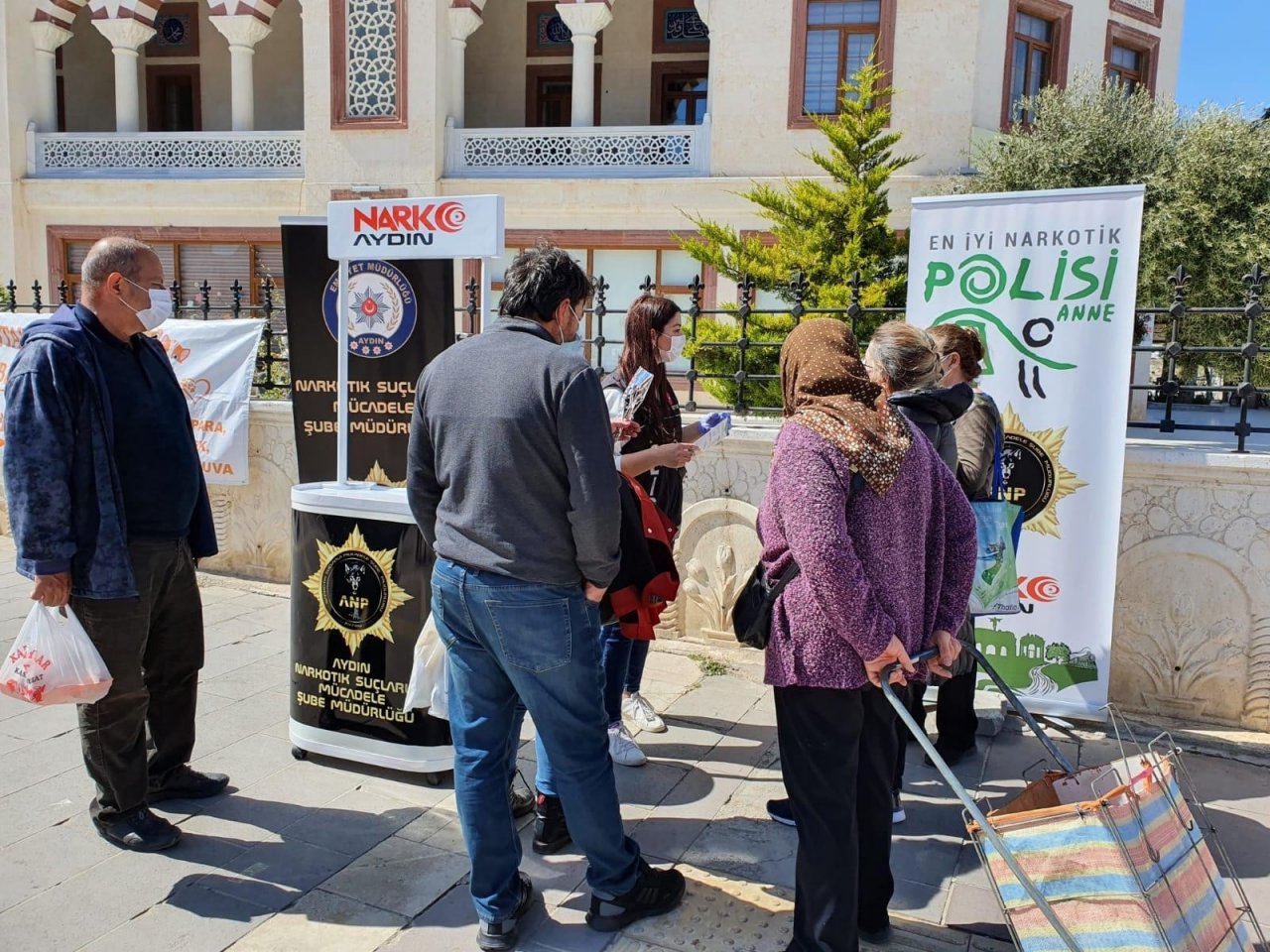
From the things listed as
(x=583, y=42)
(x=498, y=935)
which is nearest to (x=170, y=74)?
(x=583, y=42)

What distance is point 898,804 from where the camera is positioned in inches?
140

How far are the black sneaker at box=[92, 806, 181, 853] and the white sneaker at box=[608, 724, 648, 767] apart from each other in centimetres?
159

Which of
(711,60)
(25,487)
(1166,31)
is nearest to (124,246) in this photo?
(25,487)

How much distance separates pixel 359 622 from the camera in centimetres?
369

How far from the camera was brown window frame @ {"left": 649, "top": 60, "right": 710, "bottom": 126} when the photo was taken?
17.3m

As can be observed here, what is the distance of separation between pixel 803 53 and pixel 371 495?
13228 mm

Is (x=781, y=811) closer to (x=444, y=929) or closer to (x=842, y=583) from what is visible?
(x=444, y=929)

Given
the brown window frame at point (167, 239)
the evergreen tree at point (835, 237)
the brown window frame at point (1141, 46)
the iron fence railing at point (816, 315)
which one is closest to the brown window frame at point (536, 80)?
the iron fence railing at point (816, 315)

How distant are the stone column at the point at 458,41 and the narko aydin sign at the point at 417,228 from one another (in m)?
13.5

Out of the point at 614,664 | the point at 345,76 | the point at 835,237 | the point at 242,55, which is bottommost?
the point at 614,664

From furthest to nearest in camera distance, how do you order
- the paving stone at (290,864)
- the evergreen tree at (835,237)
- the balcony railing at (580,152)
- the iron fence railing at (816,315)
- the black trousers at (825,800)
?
the balcony railing at (580,152)
the evergreen tree at (835,237)
the iron fence railing at (816,315)
the paving stone at (290,864)
the black trousers at (825,800)

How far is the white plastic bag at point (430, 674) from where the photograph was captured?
10.7 ft

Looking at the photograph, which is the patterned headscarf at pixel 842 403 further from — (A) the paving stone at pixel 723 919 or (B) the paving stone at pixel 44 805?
(B) the paving stone at pixel 44 805

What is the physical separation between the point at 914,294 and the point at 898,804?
2280 mm
